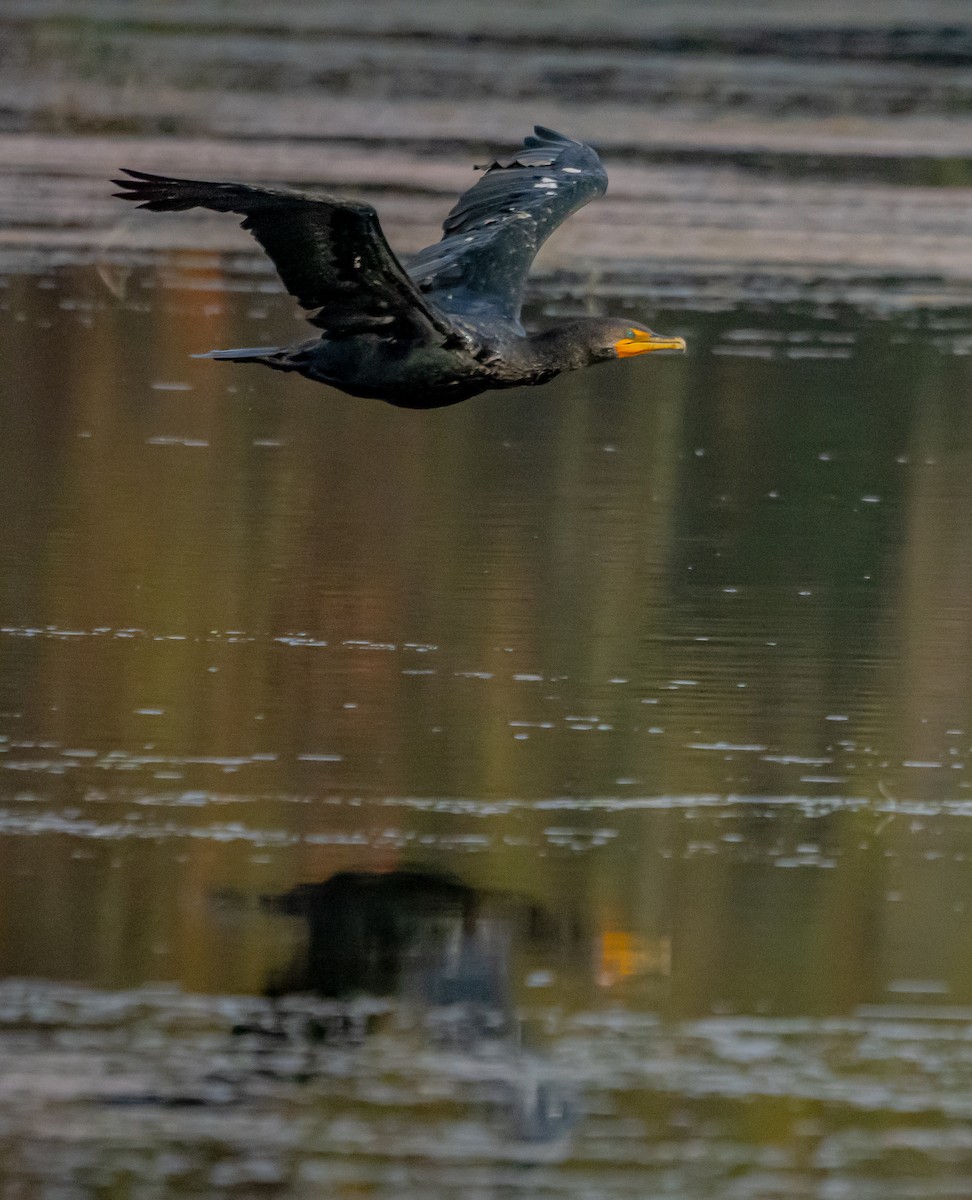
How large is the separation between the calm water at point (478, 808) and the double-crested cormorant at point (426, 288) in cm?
96

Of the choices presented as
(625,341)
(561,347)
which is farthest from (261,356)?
(625,341)

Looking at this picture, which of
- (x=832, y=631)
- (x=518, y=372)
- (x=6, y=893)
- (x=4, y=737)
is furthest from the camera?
(x=832, y=631)

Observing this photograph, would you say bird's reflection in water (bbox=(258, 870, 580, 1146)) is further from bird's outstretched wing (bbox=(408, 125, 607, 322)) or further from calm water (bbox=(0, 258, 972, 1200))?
bird's outstretched wing (bbox=(408, 125, 607, 322))

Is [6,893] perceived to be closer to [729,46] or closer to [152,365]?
[152,365]

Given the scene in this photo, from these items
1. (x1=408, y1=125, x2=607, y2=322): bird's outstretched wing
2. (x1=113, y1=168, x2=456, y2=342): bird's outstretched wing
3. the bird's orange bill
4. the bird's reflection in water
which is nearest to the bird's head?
the bird's orange bill

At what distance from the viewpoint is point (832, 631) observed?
9836 mm

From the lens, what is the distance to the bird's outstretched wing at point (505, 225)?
9.36m

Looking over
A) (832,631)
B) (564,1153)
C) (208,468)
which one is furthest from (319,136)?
(564,1153)

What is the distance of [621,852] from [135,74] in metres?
21.5

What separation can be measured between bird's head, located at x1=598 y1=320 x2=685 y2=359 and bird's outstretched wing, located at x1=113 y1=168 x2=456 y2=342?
684 millimetres

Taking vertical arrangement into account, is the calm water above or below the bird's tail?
below

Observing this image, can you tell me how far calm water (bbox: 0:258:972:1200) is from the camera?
5695mm

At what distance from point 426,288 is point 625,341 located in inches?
30.7

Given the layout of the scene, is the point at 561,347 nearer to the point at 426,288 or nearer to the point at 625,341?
the point at 625,341
